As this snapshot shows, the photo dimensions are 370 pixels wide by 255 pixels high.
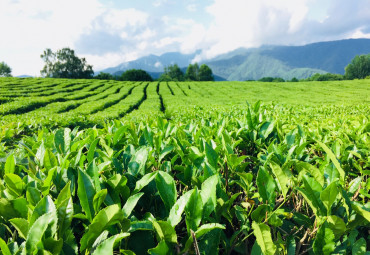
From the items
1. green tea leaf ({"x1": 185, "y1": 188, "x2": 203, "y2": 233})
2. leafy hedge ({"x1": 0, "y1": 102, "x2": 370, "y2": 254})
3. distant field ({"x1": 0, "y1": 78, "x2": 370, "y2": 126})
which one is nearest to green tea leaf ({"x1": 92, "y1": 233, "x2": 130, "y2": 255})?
leafy hedge ({"x1": 0, "y1": 102, "x2": 370, "y2": 254})

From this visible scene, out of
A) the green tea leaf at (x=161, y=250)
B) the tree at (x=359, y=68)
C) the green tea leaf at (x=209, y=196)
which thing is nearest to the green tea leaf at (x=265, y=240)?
the green tea leaf at (x=209, y=196)

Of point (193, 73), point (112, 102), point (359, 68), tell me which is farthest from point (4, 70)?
point (359, 68)

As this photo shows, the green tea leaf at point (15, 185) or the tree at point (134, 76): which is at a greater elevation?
the tree at point (134, 76)

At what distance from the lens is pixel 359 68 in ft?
276

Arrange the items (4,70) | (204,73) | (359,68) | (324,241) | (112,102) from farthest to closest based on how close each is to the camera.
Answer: (204,73)
(359,68)
(4,70)
(112,102)
(324,241)

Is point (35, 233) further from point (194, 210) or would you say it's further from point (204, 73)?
point (204, 73)

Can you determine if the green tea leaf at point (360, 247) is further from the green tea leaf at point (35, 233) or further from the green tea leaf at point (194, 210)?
the green tea leaf at point (35, 233)

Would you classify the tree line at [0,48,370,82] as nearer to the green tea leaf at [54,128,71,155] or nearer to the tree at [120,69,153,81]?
the tree at [120,69,153,81]

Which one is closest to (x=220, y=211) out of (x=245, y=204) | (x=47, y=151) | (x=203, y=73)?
(x=245, y=204)

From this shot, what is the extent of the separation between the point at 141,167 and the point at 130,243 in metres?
0.41

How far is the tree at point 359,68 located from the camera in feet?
275

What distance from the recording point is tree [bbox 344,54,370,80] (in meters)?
83.9

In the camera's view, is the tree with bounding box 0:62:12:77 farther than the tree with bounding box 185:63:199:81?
No

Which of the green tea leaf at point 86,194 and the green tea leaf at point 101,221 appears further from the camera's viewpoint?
the green tea leaf at point 86,194
